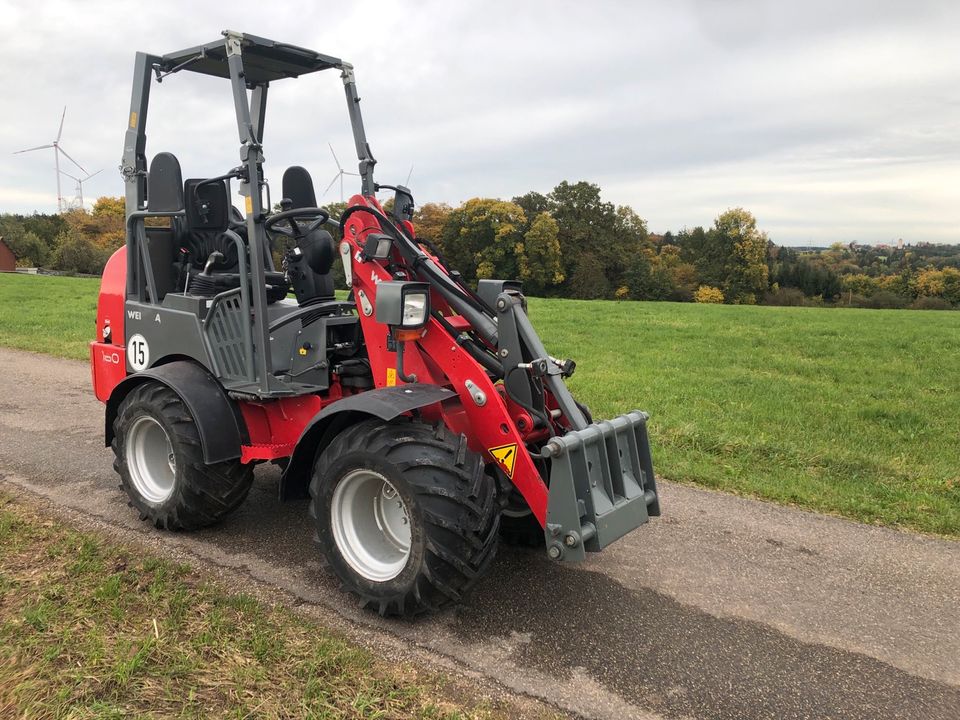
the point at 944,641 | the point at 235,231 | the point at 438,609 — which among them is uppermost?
the point at 235,231

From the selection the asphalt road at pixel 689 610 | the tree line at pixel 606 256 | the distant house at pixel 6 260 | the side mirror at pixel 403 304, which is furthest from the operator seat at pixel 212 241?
the distant house at pixel 6 260

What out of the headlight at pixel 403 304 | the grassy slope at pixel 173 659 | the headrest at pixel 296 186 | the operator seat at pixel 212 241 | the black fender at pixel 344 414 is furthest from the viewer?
the headrest at pixel 296 186

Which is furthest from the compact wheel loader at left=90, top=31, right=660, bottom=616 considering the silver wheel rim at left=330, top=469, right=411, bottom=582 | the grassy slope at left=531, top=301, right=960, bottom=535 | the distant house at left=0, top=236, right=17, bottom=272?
the distant house at left=0, top=236, right=17, bottom=272

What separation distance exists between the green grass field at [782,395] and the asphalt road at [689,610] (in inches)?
29.0

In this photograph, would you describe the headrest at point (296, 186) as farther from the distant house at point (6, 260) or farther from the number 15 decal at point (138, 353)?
the distant house at point (6, 260)

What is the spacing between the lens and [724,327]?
18.5 metres

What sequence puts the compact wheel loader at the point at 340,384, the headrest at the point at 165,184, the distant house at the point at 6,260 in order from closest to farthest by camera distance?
the compact wheel loader at the point at 340,384
the headrest at the point at 165,184
the distant house at the point at 6,260

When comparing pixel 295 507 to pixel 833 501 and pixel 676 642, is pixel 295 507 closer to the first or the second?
pixel 676 642

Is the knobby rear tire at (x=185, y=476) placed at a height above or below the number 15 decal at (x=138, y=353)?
below

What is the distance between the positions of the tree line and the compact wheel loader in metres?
33.7

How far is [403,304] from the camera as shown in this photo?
12.7ft

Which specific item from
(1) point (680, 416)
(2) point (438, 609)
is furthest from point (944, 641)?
(1) point (680, 416)

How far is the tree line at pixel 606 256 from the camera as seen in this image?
42031mm

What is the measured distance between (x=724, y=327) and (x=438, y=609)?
16153mm
